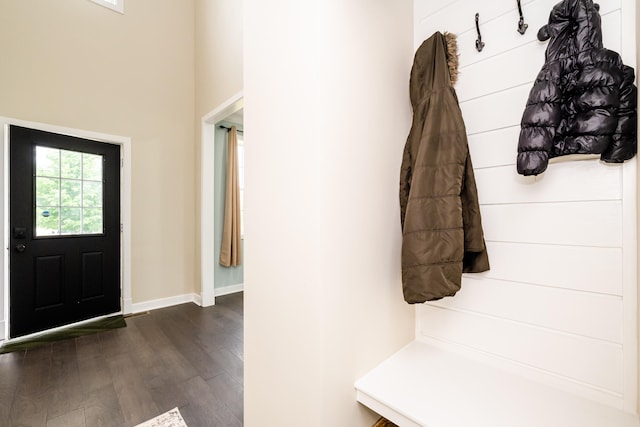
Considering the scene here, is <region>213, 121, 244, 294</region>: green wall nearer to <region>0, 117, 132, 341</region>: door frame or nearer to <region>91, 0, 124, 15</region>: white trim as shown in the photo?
<region>0, 117, 132, 341</region>: door frame

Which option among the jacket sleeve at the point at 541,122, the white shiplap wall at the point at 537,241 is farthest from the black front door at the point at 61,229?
the jacket sleeve at the point at 541,122

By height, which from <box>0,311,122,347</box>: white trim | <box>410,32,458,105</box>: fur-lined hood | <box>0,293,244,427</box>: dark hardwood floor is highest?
<box>410,32,458,105</box>: fur-lined hood

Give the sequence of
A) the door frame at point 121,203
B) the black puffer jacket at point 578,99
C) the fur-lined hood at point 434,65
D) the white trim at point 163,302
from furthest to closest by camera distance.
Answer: the white trim at point 163,302 → the door frame at point 121,203 → the fur-lined hood at point 434,65 → the black puffer jacket at point 578,99

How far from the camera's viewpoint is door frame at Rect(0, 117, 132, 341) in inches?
95.1

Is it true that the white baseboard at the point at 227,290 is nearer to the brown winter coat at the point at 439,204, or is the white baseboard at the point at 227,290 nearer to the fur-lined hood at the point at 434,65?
the brown winter coat at the point at 439,204

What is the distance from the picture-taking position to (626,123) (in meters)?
0.81

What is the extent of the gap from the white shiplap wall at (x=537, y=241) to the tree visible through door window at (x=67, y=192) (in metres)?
3.41

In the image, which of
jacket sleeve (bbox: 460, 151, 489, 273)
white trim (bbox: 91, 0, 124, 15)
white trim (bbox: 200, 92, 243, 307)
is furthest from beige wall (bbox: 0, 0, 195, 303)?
jacket sleeve (bbox: 460, 151, 489, 273)

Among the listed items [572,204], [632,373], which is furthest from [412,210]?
[632,373]

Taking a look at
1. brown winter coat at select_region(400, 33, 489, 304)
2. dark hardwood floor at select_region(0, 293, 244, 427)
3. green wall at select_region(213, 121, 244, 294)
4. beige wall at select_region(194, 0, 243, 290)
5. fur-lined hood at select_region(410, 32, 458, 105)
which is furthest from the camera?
green wall at select_region(213, 121, 244, 294)

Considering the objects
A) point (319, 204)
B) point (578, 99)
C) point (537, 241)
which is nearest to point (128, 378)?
point (319, 204)

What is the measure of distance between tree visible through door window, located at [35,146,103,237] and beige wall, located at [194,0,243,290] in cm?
106

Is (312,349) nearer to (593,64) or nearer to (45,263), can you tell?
(593,64)

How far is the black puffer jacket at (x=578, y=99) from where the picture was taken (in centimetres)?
80
